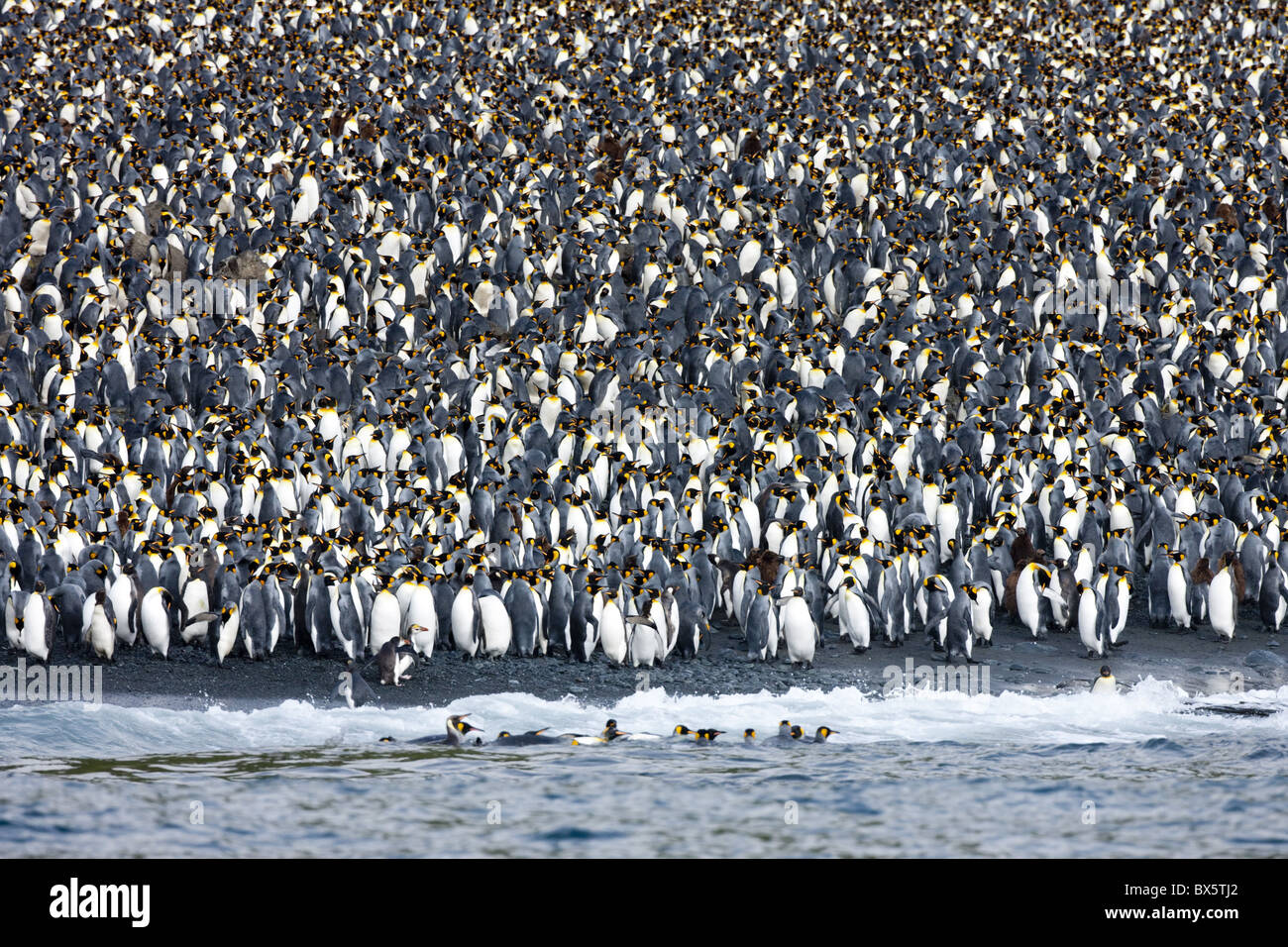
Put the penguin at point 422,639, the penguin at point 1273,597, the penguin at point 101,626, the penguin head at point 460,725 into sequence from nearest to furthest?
the penguin head at point 460,725 < the penguin at point 101,626 < the penguin at point 422,639 < the penguin at point 1273,597

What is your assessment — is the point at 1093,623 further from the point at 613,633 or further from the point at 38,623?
the point at 38,623

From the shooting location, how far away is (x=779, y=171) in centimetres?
2688

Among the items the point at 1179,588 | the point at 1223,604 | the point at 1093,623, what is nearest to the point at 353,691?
the point at 1093,623

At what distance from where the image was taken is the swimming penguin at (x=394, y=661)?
45.4 ft

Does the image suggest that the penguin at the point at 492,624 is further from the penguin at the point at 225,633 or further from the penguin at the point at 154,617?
the penguin at the point at 154,617

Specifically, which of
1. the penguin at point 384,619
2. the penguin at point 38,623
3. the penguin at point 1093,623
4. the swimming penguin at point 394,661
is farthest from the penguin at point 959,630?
the penguin at point 38,623

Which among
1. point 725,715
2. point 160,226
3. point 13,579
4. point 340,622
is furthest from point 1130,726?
point 160,226

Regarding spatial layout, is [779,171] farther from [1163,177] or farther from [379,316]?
[379,316]

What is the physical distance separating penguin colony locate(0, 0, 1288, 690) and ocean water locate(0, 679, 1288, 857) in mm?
970

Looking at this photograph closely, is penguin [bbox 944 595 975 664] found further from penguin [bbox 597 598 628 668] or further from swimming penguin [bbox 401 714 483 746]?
swimming penguin [bbox 401 714 483 746]

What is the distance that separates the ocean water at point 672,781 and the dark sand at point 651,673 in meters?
0.27

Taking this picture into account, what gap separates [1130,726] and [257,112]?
1999 centimetres

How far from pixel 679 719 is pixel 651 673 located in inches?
33.0

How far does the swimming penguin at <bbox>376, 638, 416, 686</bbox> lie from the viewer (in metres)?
13.8
